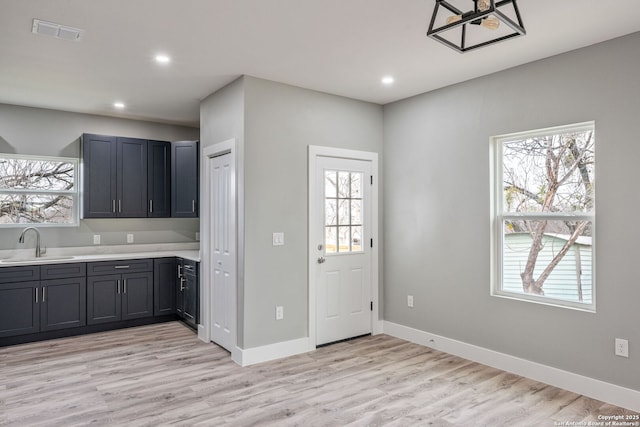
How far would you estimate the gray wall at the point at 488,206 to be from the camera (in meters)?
3.06

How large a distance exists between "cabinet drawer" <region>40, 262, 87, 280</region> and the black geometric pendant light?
4476mm

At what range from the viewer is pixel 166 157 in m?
5.75

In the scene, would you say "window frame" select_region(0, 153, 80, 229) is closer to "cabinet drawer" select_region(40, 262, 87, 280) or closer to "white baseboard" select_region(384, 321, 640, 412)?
"cabinet drawer" select_region(40, 262, 87, 280)

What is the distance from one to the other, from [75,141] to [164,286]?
217cm

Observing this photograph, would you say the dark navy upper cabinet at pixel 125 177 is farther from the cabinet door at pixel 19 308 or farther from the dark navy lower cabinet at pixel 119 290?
the cabinet door at pixel 19 308

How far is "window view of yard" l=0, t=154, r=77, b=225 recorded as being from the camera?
5016mm

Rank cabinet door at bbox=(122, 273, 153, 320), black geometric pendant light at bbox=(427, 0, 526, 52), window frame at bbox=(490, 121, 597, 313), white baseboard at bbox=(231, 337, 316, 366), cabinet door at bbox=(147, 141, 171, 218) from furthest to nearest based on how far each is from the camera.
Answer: cabinet door at bbox=(147, 141, 171, 218) → cabinet door at bbox=(122, 273, 153, 320) → white baseboard at bbox=(231, 337, 316, 366) → window frame at bbox=(490, 121, 597, 313) → black geometric pendant light at bbox=(427, 0, 526, 52)

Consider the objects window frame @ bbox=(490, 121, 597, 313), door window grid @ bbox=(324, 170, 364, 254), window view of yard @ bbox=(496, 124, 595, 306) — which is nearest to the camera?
window view of yard @ bbox=(496, 124, 595, 306)

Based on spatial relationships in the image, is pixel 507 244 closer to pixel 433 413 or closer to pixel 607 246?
pixel 607 246

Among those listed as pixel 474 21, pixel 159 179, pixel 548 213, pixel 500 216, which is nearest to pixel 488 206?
pixel 500 216

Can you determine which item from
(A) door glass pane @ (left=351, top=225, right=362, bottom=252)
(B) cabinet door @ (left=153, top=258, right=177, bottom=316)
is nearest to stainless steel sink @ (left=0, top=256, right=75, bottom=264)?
(B) cabinet door @ (left=153, top=258, right=177, bottom=316)

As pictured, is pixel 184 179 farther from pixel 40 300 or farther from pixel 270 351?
pixel 270 351

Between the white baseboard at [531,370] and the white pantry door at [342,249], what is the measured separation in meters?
0.59

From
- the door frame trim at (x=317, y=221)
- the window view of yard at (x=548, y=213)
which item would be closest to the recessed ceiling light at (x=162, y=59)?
the door frame trim at (x=317, y=221)
